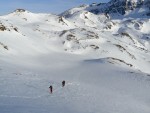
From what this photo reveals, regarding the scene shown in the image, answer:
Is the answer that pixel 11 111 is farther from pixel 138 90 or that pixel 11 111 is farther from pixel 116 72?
pixel 116 72

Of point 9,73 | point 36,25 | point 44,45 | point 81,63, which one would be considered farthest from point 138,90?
point 36,25

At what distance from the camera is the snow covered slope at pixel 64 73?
147ft

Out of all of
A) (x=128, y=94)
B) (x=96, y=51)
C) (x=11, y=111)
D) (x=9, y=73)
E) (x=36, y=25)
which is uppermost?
(x=36, y=25)

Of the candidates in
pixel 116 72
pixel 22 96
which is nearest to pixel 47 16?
pixel 116 72

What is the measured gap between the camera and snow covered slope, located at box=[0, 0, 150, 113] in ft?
147

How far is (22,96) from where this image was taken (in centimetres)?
4531

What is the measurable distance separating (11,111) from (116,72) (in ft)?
142

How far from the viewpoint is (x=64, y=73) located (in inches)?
2992

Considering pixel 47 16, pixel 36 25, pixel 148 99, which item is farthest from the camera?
pixel 47 16

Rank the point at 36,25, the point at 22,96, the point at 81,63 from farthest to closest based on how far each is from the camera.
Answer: the point at 36,25 < the point at 81,63 < the point at 22,96

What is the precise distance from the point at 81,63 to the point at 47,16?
74.6m

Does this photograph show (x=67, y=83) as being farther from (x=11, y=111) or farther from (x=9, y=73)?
(x=11, y=111)

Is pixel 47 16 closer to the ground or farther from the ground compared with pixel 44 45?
farther from the ground

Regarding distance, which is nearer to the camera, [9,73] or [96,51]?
[9,73]
